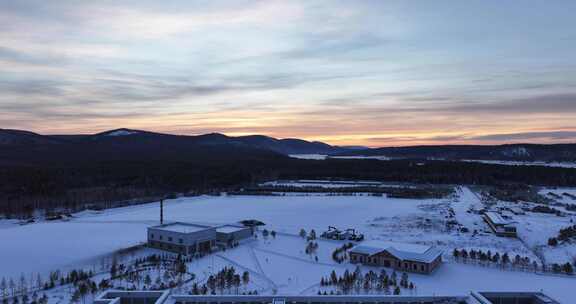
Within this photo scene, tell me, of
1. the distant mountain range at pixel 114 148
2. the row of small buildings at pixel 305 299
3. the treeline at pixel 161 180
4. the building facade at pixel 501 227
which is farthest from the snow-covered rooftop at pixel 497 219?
the distant mountain range at pixel 114 148

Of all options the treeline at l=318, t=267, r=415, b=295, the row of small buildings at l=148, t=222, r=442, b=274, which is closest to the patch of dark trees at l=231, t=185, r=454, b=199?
the row of small buildings at l=148, t=222, r=442, b=274

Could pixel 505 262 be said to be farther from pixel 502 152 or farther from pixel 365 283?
pixel 502 152

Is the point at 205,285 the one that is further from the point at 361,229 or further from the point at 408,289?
the point at 361,229

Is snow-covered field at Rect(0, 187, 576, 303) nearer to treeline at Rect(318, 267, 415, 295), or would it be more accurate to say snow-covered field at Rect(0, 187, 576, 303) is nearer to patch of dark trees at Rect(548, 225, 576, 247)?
treeline at Rect(318, 267, 415, 295)

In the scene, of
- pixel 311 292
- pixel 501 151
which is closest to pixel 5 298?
pixel 311 292

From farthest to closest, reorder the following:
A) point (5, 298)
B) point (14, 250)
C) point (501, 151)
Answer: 1. point (501, 151)
2. point (14, 250)
3. point (5, 298)

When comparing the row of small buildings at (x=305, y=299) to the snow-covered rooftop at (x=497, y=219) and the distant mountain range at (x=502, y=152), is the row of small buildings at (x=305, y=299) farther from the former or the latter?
the distant mountain range at (x=502, y=152)

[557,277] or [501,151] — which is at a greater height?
[501,151]

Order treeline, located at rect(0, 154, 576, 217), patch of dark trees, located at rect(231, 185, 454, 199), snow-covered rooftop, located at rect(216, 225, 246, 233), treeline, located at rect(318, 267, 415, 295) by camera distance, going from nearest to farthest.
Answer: treeline, located at rect(318, 267, 415, 295) → snow-covered rooftop, located at rect(216, 225, 246, 233) → treeline, located at rect(0, 154, 576, 217) → patch of dark trees, located at rect(231, 185, 454, 199)
